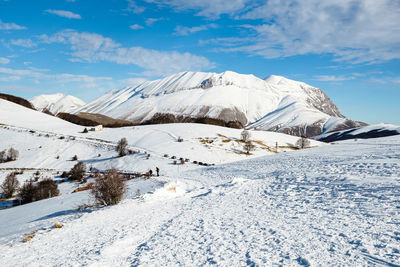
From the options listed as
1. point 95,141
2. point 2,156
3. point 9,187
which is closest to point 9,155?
point 2,156

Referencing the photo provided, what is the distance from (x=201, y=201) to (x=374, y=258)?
34.5 feet

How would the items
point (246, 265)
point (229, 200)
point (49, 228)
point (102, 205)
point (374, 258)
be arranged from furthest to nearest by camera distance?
point (102, 205) < point (229, 200) < point (49, 228) < point (246, 265) < point (374, 258)

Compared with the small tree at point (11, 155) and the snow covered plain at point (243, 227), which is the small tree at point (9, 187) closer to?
the snow covered plain at point (243, 227)

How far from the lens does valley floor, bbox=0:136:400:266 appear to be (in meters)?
6.92

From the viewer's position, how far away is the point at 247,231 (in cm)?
900

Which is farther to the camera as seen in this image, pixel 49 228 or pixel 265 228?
pixel 49 228

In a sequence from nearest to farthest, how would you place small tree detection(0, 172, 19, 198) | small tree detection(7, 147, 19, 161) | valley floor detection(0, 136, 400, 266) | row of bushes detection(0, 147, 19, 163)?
valley floor detection(0, 136, 400, 266)
small tree detection(0, 172, 19, 198)
row of bushes detection(0, 147, 19, 163)
small tree detection(7, 147, 19, 161)

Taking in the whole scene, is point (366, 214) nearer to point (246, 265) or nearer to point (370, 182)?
point (370, 182)

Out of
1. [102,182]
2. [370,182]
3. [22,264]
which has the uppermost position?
[370,182]

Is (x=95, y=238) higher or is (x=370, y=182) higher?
(x=370, y=182)

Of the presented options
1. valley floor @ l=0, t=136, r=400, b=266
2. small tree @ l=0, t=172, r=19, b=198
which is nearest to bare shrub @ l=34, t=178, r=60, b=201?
small tree @ l=0, t=172, r=19, b=198

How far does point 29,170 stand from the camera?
153 ft

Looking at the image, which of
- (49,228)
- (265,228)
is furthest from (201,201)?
(49,228)

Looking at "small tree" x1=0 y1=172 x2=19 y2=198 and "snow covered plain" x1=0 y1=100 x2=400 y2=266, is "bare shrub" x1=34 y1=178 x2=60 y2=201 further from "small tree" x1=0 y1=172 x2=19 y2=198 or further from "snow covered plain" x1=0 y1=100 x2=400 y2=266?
"snow covered plain" x1=0 y1=100 x2=400 y2=266
